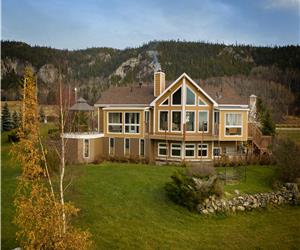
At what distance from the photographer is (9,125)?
124ft

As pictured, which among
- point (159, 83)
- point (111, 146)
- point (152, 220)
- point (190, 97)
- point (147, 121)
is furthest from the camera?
point (159, 83)

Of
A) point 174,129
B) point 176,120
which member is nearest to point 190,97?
point 176,120

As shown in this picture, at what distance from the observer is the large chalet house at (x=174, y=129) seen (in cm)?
2316

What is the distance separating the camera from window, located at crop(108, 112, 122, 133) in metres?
25.0

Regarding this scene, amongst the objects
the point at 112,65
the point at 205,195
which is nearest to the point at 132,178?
the point at 205,195

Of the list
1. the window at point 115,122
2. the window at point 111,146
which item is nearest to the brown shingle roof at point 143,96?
the window at point 115,122

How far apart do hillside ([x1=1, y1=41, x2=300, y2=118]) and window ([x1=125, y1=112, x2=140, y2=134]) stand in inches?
2763

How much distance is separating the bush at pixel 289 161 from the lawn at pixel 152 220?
112cm

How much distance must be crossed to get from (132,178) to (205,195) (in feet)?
14.9

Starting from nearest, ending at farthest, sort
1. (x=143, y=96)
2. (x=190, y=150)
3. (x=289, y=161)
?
(x=289, y=161) < (x=190, y=150) < (x=143, y=96)

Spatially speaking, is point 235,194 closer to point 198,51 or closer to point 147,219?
point 147,219

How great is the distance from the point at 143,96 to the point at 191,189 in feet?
43.0

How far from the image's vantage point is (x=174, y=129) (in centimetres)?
2380

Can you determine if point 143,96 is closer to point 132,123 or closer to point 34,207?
point 132,123
